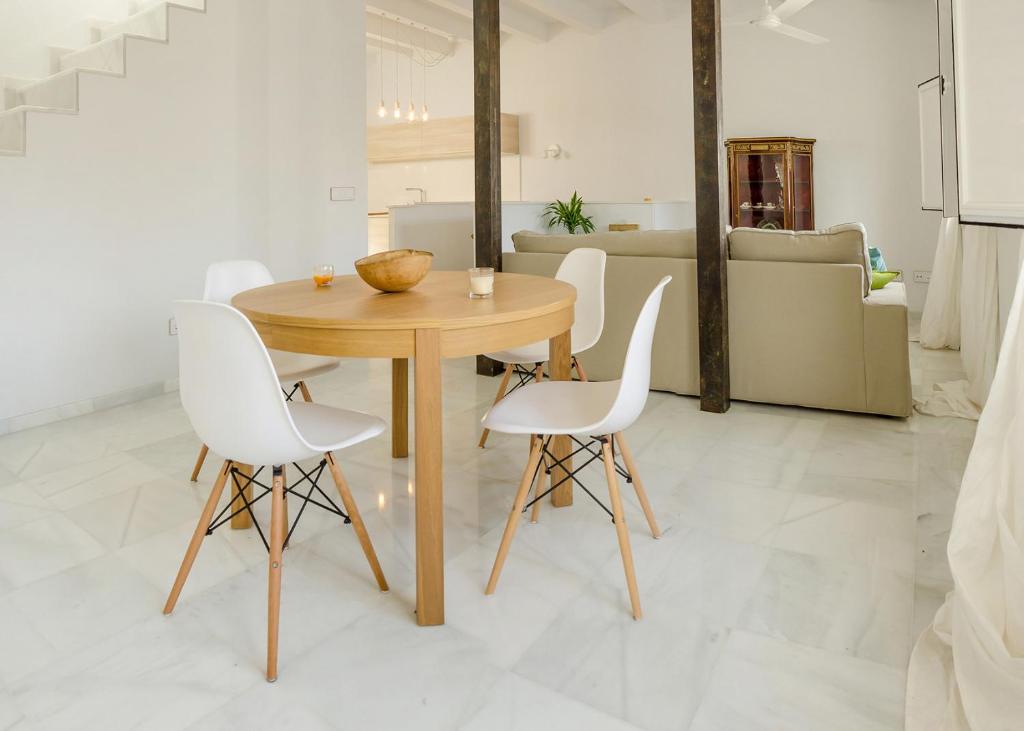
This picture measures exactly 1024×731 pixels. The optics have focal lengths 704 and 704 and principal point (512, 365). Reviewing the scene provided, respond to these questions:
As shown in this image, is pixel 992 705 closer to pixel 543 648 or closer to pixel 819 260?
pixel 543 648

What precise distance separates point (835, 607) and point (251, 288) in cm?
213

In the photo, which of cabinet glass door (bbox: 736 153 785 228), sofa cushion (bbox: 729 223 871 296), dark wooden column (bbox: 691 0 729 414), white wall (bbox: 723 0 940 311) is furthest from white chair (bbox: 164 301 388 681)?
white wall (bbox: 723 0 940 311)

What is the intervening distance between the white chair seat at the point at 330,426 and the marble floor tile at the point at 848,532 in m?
1.22

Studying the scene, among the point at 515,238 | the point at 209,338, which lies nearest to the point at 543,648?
the point at 209,338

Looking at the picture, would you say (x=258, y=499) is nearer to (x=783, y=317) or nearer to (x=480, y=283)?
(x=480, y=283)

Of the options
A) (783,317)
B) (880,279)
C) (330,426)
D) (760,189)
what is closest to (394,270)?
(330,426)

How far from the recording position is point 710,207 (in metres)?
3.33

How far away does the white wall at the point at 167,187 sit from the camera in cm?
328

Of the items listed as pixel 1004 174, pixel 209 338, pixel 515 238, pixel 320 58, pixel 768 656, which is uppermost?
pixel 320 58

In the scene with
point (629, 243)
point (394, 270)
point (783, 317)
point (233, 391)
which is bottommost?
point (233, 391)

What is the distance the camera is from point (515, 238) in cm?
422

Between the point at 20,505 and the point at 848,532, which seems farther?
the point at 20,505

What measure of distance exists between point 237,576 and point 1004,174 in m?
2.04

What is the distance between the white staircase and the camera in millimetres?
3201
